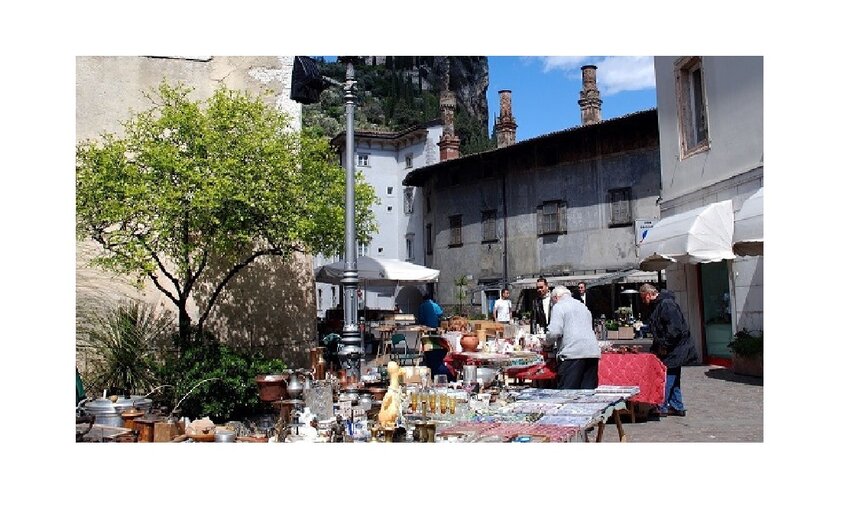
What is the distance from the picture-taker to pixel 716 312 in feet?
42.4

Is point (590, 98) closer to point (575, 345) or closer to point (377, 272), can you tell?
point (377, 272)

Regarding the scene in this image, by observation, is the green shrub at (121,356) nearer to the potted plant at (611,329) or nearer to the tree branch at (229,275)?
the tree branch at (229,275)

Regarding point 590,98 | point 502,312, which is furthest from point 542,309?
point 590,98

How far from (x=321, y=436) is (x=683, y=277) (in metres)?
9.58

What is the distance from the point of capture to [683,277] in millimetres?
13883

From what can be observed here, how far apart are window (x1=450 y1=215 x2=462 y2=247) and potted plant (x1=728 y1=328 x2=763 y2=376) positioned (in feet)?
62.0

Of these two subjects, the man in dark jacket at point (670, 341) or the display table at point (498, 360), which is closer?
the man in dark jacket at point (670, 341)

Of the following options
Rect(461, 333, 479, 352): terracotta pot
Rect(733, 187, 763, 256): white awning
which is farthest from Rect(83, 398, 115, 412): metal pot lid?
Rect(733, 187, 763, 256): white awning

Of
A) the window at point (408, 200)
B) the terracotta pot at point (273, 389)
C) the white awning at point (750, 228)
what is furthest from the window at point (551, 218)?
the terracotta pot at point (273, 389)

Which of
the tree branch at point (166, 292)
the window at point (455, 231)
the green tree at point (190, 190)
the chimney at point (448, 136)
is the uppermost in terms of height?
the chimney at point (448, 136)

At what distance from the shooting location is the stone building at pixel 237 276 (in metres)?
9.91

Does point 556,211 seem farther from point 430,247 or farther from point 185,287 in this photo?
point 185,287

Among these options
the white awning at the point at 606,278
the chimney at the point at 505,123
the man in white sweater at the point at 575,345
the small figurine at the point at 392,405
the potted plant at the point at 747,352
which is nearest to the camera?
the small figurine at the point at 392,405

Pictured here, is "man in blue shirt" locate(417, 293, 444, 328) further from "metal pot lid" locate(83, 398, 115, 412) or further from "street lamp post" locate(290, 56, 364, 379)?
"metal pot lid" locate(83, 398, 115, 412)
